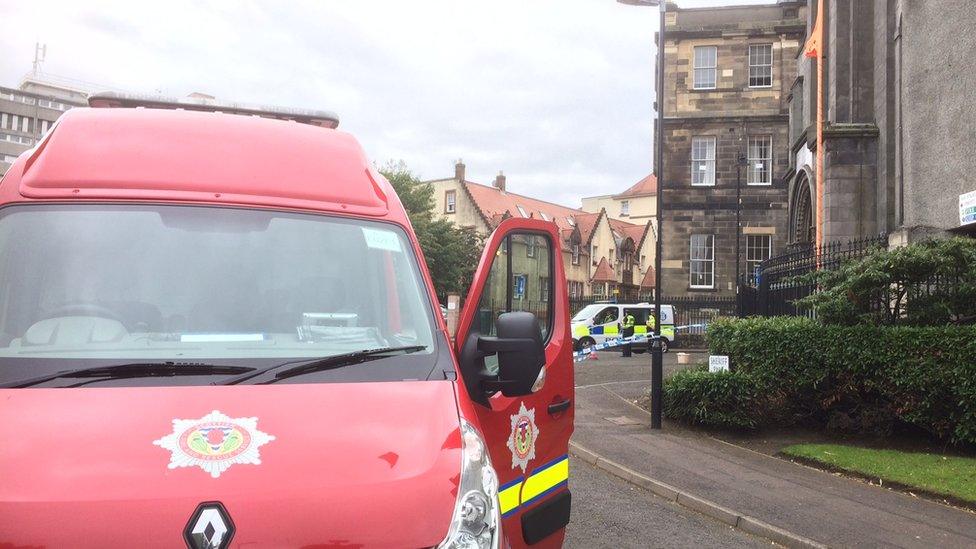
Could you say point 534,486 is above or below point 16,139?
below

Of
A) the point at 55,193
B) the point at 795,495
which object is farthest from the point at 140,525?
the point at 795,495

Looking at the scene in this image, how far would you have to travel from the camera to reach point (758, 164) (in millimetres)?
39188

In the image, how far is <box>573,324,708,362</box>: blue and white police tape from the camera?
84.9 ft

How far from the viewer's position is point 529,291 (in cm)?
498

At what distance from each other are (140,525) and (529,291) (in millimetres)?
2871

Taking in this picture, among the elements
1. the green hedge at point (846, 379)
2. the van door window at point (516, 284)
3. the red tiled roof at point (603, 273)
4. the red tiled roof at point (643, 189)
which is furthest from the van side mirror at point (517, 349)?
the red tiled roof at point (643, 189)

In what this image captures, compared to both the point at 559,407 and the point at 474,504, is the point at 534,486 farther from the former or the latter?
the point at 474,504

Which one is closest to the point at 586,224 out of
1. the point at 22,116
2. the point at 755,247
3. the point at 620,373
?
the point at 755,247

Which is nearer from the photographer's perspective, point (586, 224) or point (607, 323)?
point (607, 323)

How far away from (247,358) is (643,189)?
10072cm

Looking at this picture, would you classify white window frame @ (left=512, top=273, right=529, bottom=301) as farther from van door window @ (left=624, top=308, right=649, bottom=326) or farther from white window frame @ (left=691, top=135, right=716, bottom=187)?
white window frame @ (left=691, top=135, right=716, bottom=187)

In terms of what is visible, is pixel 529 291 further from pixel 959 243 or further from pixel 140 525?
pixel 959 243

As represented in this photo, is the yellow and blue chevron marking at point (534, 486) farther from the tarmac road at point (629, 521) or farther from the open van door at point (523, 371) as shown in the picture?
the tarmac road at point (629, 521)

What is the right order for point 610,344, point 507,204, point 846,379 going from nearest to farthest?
1. point 846,379
2. point 610,344
3. point 507,204
